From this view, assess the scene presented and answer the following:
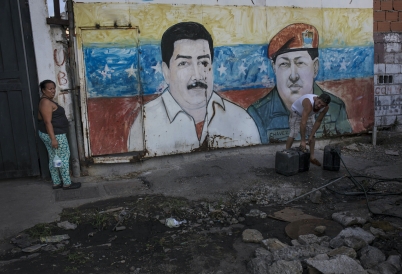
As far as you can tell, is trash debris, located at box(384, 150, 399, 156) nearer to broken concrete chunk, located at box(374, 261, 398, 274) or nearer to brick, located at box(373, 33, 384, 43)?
brick, located at box(373, 33, 384, 43)

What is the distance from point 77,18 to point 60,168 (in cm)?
245

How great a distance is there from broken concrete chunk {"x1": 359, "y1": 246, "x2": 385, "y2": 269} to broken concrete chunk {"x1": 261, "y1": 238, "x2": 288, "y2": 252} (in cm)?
79

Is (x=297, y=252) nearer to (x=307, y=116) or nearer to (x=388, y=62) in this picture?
(x=307, y=116)

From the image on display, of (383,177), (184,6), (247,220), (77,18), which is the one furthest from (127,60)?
(383,177)

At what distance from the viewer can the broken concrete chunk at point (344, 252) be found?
3812mm

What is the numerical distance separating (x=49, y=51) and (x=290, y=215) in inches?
178

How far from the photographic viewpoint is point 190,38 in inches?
275

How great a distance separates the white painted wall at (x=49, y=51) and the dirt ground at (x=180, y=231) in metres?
2.08

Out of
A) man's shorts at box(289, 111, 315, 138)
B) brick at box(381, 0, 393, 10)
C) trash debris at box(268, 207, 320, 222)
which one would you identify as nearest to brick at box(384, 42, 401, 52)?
brick at box(381, 0, 393, 10)

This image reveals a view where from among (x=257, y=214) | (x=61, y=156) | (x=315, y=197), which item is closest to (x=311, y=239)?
(x=257, y=214)

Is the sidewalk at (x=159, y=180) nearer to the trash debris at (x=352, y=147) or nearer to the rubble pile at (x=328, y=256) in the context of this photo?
the trash debris at (x=352, y=147)

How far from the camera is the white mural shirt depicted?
269 inches

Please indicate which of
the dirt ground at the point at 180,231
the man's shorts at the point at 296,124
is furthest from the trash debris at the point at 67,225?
the man's shorts at the point at 296,124

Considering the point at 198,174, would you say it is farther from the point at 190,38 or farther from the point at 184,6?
the point at 184,6
